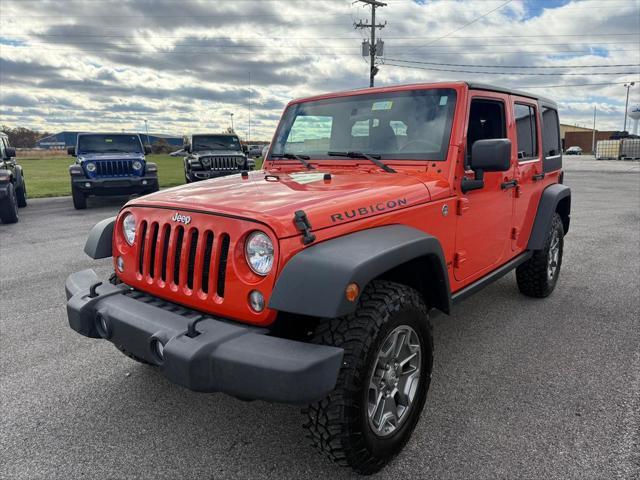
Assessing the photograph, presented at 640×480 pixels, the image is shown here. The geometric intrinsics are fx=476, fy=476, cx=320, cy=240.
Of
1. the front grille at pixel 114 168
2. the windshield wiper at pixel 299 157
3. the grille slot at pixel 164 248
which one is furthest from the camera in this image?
the front grille at pixel 114 168

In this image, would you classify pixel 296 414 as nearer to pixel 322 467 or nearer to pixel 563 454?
pixel 322 467

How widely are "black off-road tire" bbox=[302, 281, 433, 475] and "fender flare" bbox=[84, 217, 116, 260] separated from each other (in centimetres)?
153

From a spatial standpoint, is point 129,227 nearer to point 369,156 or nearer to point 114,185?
point 369,156

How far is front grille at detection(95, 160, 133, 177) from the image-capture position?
11.6m

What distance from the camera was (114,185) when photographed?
37.9ft

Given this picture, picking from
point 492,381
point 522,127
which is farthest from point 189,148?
point 492,381

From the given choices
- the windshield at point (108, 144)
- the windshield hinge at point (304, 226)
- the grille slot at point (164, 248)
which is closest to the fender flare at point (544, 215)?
the windshield hinge at point (304, 226)

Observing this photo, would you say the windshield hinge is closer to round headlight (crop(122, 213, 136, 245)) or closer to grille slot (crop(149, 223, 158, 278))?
Result: grille slot (crop(149, 223, 158, 278))

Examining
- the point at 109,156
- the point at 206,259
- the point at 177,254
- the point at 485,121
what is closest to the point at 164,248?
the point at 177,254

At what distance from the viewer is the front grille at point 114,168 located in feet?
38.0

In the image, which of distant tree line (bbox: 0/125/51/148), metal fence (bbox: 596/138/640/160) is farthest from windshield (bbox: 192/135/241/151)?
distant tree line (bbox: 0/125/51/148)

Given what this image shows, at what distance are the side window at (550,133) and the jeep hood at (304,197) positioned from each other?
2174 millimetres

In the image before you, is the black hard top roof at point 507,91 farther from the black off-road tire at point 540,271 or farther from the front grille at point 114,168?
the front grille at point 114,168

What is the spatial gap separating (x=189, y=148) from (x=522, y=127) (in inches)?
513
